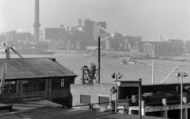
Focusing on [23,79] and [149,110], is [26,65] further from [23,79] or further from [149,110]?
[149,110]

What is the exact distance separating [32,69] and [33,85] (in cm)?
242

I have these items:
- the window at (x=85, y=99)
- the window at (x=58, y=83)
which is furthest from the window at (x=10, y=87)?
the window at (x=85, y=99)

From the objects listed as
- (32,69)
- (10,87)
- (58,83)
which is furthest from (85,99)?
(10,87)

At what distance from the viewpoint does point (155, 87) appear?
32.0 meters

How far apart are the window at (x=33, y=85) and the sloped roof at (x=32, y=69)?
452 millimetres

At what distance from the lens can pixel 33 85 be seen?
101ft

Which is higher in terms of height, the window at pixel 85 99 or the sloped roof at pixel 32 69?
the sloped roof at pixel 32 69

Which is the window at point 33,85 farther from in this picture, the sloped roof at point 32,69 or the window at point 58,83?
the window at point 58,83

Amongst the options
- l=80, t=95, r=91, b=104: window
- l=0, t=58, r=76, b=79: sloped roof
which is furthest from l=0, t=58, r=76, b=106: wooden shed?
l=80, t=95, r=91, b=104: window

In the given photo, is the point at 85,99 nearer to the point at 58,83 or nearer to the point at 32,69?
the point at 58,83

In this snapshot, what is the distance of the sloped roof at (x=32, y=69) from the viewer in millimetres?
30609

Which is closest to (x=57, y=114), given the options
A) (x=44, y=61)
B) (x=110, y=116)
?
(x=110, y=116)

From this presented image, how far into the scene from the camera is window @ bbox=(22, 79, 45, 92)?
3004cm

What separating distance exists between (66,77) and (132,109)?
1023 cm
